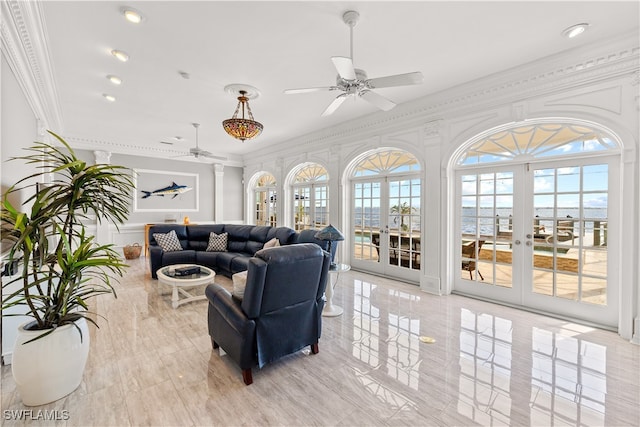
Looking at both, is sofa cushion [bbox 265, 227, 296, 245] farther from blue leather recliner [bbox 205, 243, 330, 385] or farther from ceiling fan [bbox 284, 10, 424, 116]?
ceiling fan [bbox 284, 10, 424, 116]

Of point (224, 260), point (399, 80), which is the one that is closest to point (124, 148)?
point (224, 260)

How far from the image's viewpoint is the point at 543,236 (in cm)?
359

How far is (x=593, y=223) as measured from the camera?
3.25 meters

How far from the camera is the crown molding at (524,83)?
9.45 feet

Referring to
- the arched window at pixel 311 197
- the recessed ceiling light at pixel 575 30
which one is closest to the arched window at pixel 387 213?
the arched window at pixel 311 197

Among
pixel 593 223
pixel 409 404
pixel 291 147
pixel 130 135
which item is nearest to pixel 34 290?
pixel 409 404

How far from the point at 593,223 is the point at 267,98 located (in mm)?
4458

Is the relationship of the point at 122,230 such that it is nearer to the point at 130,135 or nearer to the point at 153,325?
the point at 130,135

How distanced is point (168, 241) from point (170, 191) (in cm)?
301

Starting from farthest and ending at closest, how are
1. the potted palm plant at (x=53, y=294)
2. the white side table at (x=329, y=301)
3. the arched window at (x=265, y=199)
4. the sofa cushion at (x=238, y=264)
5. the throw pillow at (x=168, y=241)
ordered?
the arched window at (x=265, y=199), the throw pillow at (x=168, y=241), the sofa cushion at (x=238, y=264), the white side table at (x=329, y=301), the potted palm plant at (x=53, y=294)

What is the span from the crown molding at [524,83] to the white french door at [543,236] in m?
0.87

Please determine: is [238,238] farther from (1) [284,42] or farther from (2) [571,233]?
(2) [571,233]

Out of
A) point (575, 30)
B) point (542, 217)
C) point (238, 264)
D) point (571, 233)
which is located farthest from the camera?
point (238, 264)

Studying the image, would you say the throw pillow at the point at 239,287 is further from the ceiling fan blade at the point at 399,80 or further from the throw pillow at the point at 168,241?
the throw pillow at the point at 168,241
